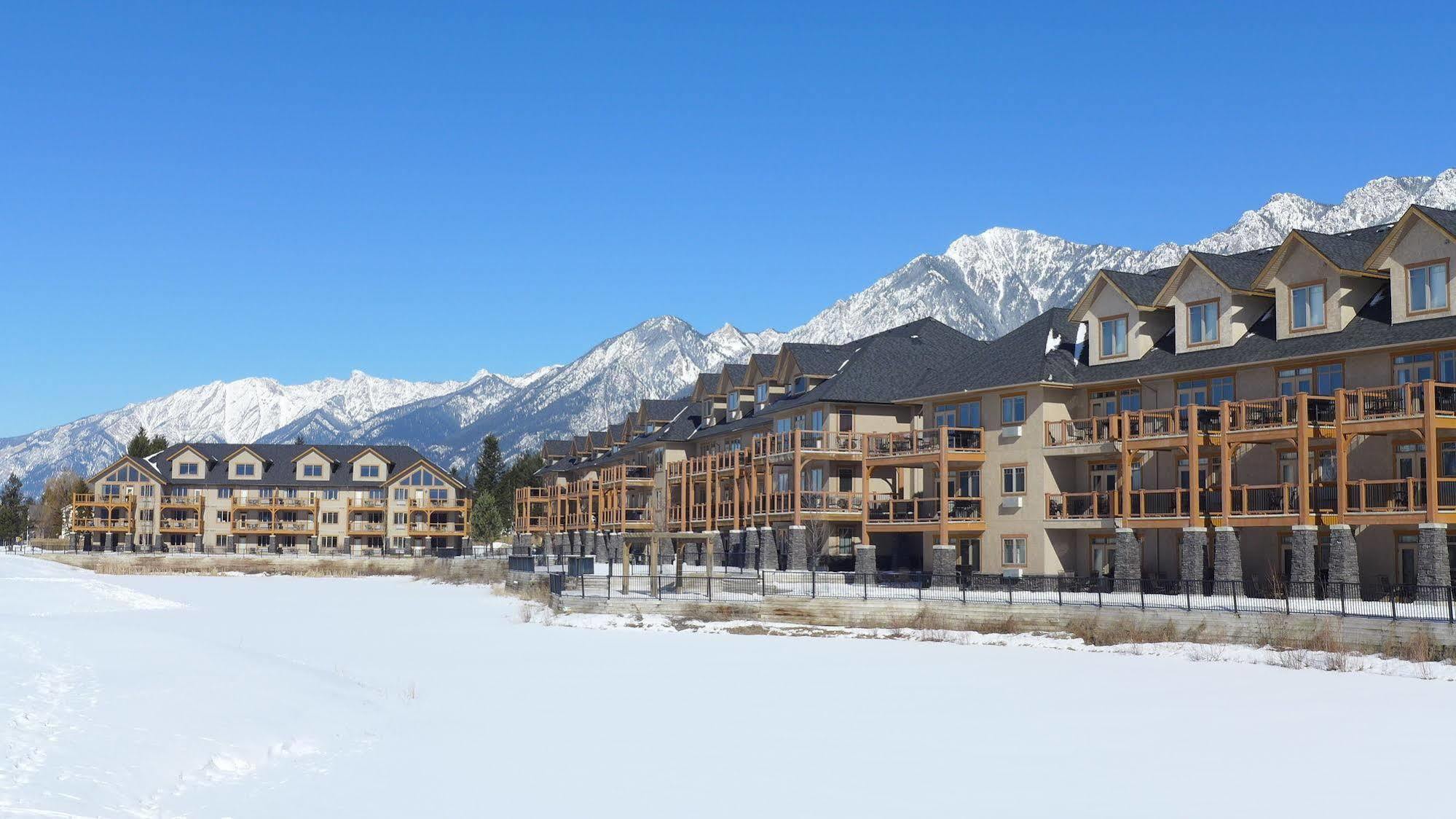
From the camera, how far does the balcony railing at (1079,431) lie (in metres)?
52.3

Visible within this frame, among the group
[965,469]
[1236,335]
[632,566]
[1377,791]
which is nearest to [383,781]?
[1377,791]

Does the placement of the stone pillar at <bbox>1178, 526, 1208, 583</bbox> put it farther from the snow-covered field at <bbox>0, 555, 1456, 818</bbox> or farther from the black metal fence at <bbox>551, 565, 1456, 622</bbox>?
the snow-covered field at <bbox>0, 555, 1456, 818</bbox>

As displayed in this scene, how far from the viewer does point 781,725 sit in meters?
25.8

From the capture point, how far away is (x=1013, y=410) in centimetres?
5691

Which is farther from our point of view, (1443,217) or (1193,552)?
(1193,552)

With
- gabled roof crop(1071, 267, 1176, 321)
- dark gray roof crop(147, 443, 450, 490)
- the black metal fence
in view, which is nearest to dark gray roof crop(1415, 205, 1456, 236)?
gabled roof crop(1071, 267, 1176, 321)

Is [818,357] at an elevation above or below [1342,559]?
above

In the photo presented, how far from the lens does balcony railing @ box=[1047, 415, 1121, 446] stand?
2058 inches

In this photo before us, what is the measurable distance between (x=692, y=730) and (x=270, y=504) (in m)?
113

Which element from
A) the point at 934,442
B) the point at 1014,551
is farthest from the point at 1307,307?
the point at 934,442

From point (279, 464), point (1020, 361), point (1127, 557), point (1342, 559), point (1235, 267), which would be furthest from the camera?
point (279, 464)

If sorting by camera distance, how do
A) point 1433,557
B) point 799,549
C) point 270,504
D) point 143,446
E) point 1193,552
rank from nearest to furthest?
point 1433,557
point 1193,552
point 799,549
point 270,504
point 143,446

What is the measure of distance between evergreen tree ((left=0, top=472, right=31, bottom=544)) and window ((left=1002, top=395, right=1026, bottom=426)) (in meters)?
123

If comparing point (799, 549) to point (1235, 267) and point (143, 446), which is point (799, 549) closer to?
point (1235, 267)
